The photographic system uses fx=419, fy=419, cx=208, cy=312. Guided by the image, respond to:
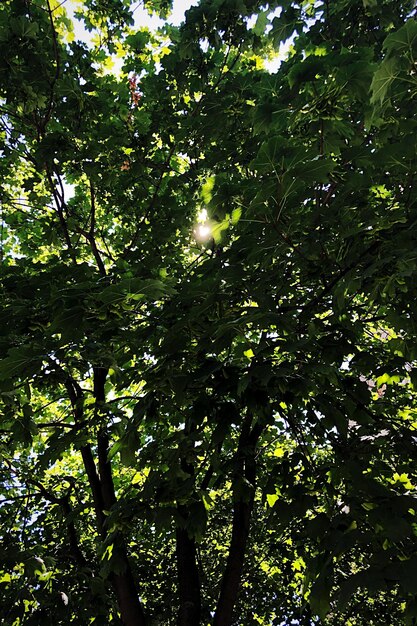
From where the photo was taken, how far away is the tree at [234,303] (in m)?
1.95

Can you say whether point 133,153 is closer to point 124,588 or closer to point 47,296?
point 47,296

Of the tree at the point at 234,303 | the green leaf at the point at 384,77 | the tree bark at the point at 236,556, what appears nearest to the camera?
the green leaf at the point at 384,77

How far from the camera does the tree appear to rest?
1948mm

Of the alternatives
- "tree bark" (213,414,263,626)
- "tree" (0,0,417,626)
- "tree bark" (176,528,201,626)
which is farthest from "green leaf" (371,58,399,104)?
"tree bark" (176,528,201,626)

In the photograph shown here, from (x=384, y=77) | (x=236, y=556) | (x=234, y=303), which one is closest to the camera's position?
(x=384, y=77)

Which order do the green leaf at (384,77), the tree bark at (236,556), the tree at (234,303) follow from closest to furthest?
the green leaf at (384,77), the tree at (234,303), the tree bark at (236,556)

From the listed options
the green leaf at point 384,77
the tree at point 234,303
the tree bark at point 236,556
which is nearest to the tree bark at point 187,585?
the tree at point 234,303

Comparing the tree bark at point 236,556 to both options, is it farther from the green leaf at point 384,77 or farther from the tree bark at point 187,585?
the green leaf at point 384,77

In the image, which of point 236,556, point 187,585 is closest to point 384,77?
point 236,556

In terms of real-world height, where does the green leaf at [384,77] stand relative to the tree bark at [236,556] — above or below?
above

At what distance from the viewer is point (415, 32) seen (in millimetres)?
1458

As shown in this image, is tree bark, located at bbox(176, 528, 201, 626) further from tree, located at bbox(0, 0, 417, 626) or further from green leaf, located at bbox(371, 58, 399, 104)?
green leaf, located at bbox(371, 58, 399, 104)

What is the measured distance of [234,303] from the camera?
2631 millimetres

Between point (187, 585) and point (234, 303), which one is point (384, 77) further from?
point (187, 585)
